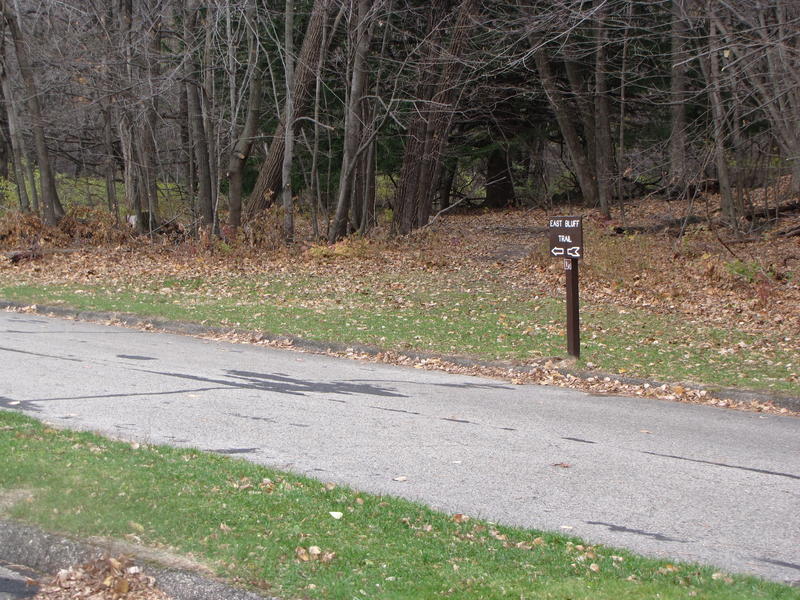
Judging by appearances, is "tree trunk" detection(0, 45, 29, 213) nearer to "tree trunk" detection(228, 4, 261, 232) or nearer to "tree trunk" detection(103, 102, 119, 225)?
"tree trunk" detection(103, 102, 119, 225)

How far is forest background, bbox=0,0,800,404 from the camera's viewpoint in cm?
1443

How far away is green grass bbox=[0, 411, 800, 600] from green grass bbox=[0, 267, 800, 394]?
6.10 m

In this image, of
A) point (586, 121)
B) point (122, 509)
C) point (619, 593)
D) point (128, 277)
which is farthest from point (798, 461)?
point (586, 121)

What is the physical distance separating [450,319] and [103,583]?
10423 mm

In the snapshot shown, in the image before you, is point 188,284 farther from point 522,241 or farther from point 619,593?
point 619,593

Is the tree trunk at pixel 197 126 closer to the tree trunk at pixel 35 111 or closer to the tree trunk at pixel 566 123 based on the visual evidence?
the tree trunk at pixel 35 111

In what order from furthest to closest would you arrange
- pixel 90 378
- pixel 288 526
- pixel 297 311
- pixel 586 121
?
1. pixel 586 121
2. pixel 297 311
3. pixel 90 378
4. pixel 288 526

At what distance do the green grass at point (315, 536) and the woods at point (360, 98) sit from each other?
15079 millimetres

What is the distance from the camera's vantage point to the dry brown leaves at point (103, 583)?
3949 mm

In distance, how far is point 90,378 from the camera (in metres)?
8.98

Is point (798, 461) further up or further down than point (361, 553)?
further down

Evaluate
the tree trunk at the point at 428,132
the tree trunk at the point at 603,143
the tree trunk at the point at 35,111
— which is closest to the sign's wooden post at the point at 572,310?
the tree trunk at the point at 428,132

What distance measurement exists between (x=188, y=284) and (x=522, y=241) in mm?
12079

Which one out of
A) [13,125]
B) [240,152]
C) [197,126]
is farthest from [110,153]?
[240,152]
